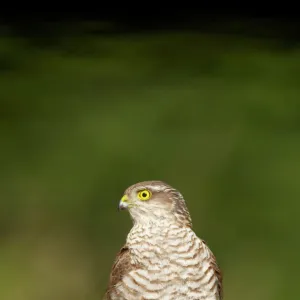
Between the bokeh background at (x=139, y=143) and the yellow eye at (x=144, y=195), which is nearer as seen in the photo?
the yellow eye at (x=144, y=195)

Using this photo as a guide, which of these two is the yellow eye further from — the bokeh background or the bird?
the bokeh background

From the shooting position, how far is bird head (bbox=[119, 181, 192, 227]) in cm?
266

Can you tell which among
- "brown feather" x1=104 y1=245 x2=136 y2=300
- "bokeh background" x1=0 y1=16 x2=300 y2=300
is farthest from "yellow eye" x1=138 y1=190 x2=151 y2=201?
"bokeh background" x1=0 y1=16 x2=300 y2=300

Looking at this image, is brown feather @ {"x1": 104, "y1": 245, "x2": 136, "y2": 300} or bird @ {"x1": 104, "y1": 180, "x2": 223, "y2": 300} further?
brown feather @ {"x1": 104, "y1": 245, "x2": 136, "y2": 300}

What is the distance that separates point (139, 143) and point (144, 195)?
13.1 feet

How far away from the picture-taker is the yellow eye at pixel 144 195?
8.75 feet

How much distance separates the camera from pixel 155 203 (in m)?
2.67

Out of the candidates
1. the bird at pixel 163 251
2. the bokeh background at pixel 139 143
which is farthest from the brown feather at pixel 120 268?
the bokeh background at pixel 139 143

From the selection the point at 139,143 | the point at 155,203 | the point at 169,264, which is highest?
the point at 139,143

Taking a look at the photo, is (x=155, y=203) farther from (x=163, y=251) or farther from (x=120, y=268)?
(x=120, y=268)

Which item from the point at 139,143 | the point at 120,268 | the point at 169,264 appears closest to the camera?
the point at 169,264

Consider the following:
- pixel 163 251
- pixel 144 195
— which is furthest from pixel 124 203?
pixel 163 251

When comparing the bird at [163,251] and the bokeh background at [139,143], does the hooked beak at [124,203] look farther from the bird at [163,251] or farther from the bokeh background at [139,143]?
the bokeh background at [139,143]

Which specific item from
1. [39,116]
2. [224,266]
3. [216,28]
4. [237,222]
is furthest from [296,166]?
[216,28]
